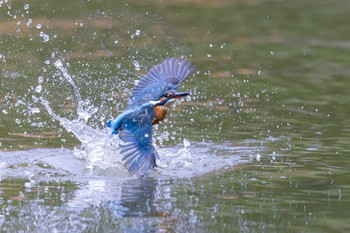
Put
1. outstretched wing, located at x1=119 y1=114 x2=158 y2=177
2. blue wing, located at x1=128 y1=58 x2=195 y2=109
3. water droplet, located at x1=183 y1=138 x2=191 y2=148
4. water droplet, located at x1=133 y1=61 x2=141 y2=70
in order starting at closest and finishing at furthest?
outstretched wing, located at x1=119 y1=114 x2=158 y2=177, blue wing, located at x1=128 y1=58 x2=195 y2=109, water droplet, located at x1=183 y1=138 x2=191 y2=148, water droplet, located at x1=133 y1=61 x2=141 y2=70

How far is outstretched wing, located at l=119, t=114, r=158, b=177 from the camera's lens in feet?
20.0

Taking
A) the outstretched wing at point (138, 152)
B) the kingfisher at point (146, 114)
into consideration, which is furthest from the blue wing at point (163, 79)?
the outstretched wing at point (138, 152)

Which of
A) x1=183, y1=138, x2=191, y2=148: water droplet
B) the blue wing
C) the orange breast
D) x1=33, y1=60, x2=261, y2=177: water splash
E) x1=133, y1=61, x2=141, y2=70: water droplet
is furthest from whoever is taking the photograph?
x1=133, y1=61, x2=141, y2=70: water droplet

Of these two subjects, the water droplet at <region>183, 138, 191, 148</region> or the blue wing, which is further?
the water droplet at <region>183, 138, 191, 148</region>

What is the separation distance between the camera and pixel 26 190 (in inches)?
221

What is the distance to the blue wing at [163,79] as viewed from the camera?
21.8 feet

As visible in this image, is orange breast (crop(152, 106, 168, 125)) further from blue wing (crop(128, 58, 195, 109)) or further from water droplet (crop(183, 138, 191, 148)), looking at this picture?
water droplet (crop(183, 138, 191, 148))

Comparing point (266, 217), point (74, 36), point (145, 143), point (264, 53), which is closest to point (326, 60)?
point (264, 53)

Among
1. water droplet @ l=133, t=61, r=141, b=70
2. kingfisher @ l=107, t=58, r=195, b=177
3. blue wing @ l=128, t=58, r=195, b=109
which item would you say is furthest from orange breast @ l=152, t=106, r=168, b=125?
water droplet @ l=133, t=61, r=141, b=70

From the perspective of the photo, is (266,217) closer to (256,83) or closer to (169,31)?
Result: (256,83)

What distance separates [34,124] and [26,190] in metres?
2.02

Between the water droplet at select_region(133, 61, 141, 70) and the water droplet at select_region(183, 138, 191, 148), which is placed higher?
the water droplet at select_region(133, 61, 141, 70)

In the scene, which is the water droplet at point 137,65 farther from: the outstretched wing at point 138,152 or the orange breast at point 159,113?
the outstretched wing at point 138,152

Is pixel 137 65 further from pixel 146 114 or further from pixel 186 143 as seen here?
pixel 146 114
